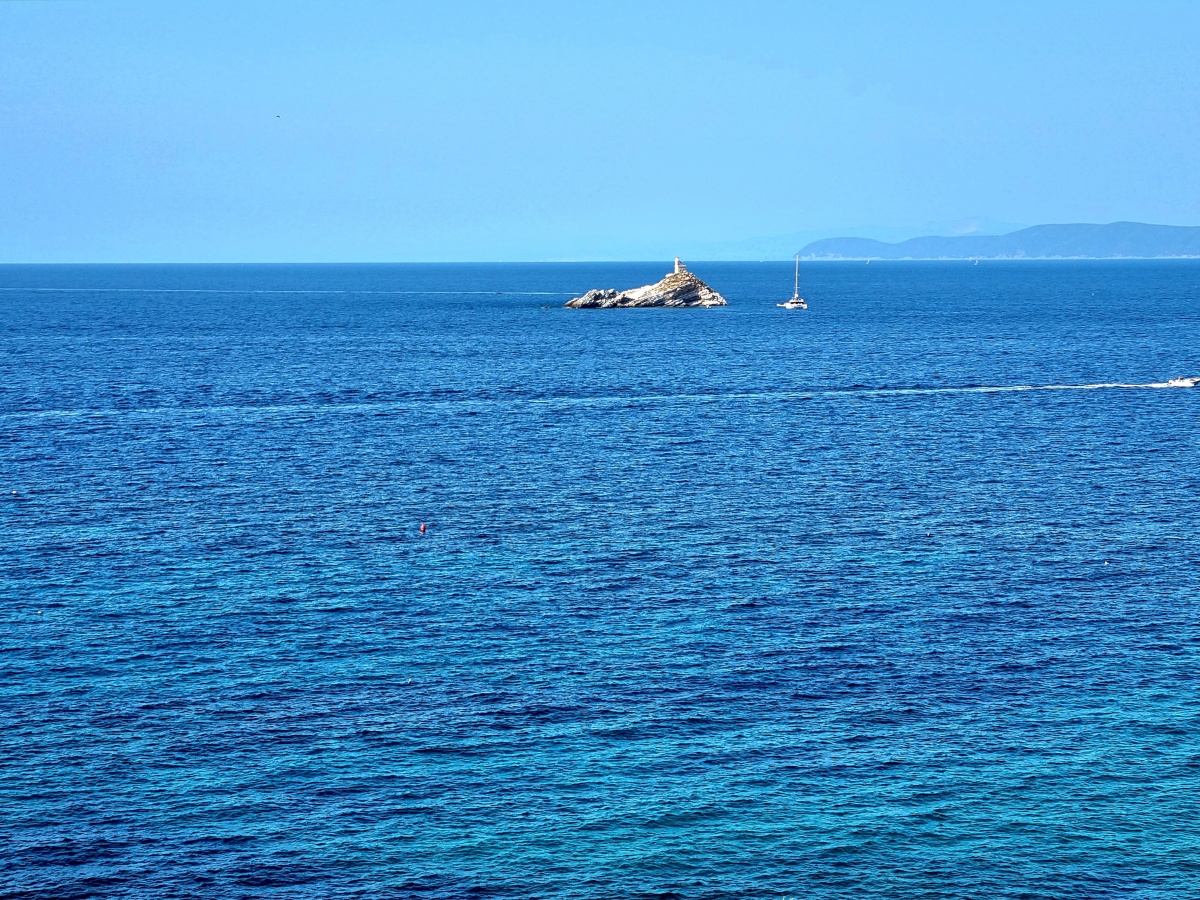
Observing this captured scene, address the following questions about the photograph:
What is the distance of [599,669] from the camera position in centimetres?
5825

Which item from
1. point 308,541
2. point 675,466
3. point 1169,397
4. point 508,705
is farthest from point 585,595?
point 1169,397

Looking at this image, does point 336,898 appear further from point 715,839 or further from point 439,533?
point 439,533

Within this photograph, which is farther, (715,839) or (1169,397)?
(1169,397)

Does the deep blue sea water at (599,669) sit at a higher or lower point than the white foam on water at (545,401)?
lower

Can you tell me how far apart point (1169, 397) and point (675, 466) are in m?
66.8

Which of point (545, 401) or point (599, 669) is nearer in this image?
point (599, 669)

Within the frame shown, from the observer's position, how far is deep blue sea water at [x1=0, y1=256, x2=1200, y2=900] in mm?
43875

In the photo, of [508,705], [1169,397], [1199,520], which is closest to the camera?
[508,705]

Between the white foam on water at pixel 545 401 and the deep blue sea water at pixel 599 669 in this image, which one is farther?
the white foam on water at pixel 545 401

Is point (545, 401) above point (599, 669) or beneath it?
above

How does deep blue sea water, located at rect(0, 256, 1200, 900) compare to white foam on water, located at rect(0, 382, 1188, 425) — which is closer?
deep blue sea water, located at rect(0, 256, 1200, 900)

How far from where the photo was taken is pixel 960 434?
119m

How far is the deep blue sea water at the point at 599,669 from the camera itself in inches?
1727

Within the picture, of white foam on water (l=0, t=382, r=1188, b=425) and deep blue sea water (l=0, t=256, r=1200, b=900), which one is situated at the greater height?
white foam on water (l=0, t=382, r=1188, b=425)
